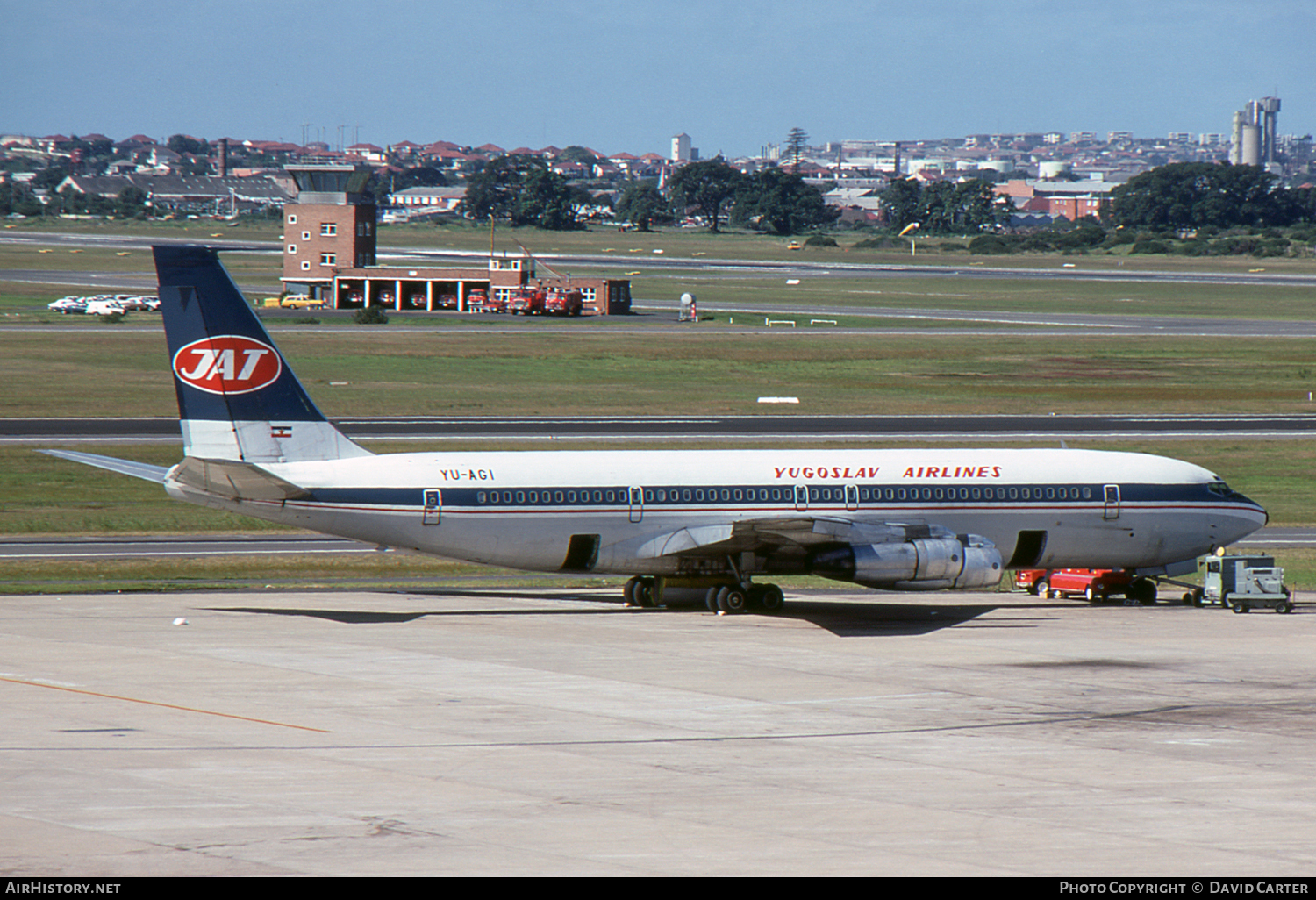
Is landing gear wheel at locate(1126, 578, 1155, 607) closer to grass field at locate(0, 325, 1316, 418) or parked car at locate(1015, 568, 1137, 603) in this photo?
parked car at locate(1015, 568, 1137, 603)

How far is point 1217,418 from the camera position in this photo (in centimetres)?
8581

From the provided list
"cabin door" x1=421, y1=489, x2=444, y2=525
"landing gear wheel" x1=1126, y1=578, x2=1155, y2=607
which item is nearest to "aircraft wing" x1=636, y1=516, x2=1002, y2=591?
"cabin door" x1=421, y1=489, x2=444, y2=525

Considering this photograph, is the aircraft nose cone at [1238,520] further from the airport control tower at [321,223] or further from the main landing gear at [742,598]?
the airport control tower at [321,223]

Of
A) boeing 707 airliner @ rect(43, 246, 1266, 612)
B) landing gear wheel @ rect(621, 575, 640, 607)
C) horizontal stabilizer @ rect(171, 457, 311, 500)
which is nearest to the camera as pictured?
horizontal stabilizer @ rect(171, 457, 311, 500)

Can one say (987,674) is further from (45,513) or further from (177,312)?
(45,513)

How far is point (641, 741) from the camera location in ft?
91.4

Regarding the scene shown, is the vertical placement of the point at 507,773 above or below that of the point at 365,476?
below

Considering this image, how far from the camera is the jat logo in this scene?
39531mm

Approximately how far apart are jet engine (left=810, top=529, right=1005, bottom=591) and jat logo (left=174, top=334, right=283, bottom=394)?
16351 mm

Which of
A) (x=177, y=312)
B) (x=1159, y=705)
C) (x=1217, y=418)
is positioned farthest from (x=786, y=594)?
(x=1217, y=418)

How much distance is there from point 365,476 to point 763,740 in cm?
1664

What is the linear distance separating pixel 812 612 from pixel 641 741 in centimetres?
1736

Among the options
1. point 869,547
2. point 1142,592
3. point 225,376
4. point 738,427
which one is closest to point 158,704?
point 225,376

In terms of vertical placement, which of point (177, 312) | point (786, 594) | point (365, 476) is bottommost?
point (786, 594)
